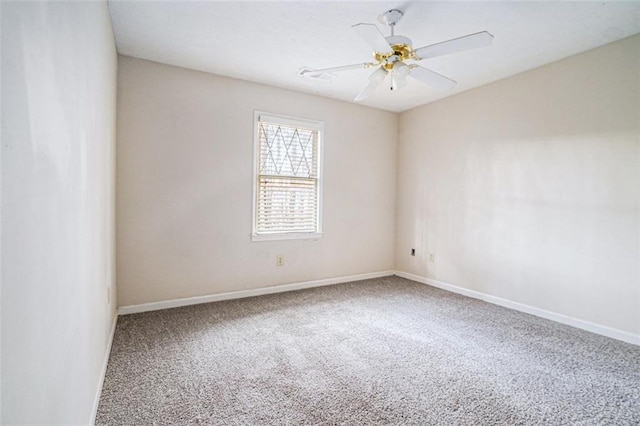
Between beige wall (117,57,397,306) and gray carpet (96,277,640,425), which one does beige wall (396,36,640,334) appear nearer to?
gray carpet (96,277,640,425)

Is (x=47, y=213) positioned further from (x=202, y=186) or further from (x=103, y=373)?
(x=202, y=186)

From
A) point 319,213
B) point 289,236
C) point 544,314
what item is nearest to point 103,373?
point 289,236

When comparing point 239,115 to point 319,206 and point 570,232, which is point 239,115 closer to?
point 319,206

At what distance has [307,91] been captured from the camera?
409 cm

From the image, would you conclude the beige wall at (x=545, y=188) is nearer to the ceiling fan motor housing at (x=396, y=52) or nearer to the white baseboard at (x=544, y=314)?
the white baseboard at (x=544, y=314)

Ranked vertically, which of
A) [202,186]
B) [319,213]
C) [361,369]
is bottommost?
[361,369]

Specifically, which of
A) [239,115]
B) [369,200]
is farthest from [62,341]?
[369,200]

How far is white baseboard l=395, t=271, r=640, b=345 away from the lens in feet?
9.02

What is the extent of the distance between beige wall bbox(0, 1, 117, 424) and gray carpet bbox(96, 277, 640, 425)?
0.55 metres

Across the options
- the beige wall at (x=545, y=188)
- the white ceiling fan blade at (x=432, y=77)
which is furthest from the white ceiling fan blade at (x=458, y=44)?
the beige wall at (x=545, y=188)

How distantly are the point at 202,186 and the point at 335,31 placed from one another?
6.58 feet

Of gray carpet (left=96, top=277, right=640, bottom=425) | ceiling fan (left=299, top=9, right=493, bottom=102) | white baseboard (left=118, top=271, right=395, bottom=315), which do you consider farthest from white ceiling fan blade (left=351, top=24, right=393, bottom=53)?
white baseboard (left=118, top=271, right=395, bottom=315)

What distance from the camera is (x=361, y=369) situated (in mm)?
2211

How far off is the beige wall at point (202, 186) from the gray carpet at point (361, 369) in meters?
0.47
